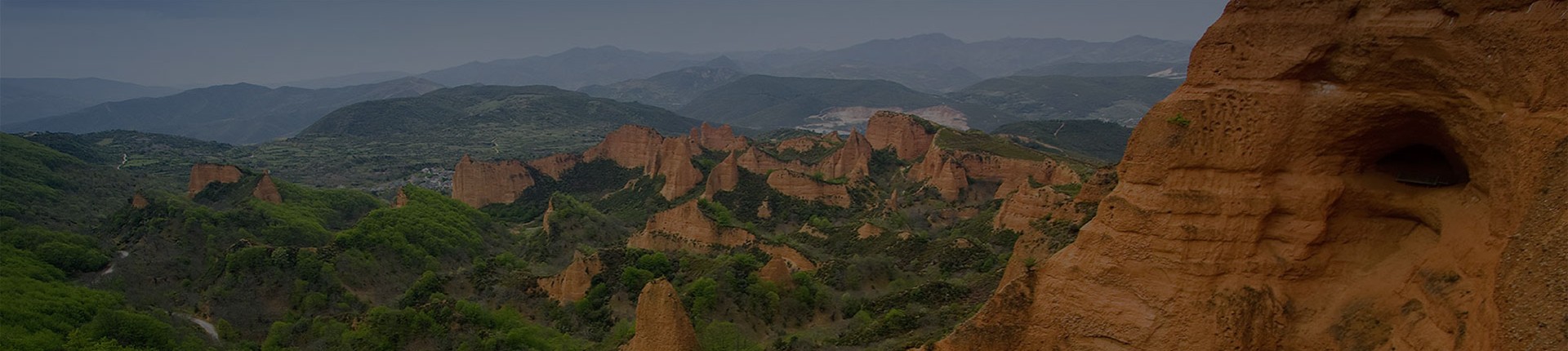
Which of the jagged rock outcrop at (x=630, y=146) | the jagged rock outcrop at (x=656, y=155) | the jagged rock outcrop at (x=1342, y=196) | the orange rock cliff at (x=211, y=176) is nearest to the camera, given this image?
the jagged rock outcrop at (x=1342, y=196)

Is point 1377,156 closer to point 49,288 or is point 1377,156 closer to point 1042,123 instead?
point 49,288

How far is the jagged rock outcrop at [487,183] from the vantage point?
81250 millimetres

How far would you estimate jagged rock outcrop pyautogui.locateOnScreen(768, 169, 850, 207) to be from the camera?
64.2 m

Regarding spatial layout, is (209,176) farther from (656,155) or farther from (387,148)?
(387,148)

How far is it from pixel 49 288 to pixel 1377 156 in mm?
50857

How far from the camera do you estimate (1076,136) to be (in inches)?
5487

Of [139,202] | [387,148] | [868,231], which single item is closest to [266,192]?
[139,202]

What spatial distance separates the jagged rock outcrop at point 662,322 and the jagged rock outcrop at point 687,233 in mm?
26274

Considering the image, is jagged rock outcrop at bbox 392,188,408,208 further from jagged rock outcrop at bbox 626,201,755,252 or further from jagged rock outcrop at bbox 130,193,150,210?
jagged rock outcrop at bbox 626,201,755,252

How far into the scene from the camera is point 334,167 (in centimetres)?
13488

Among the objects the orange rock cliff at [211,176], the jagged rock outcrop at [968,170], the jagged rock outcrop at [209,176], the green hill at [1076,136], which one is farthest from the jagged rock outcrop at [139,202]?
the green hill at [1076,136]

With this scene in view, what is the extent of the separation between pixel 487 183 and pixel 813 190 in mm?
39405

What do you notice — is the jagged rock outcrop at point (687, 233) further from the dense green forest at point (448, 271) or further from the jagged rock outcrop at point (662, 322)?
the jagged rock outcrop at point (662, 322)

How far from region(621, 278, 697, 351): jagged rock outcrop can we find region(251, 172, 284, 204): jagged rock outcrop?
58277 millimetres
